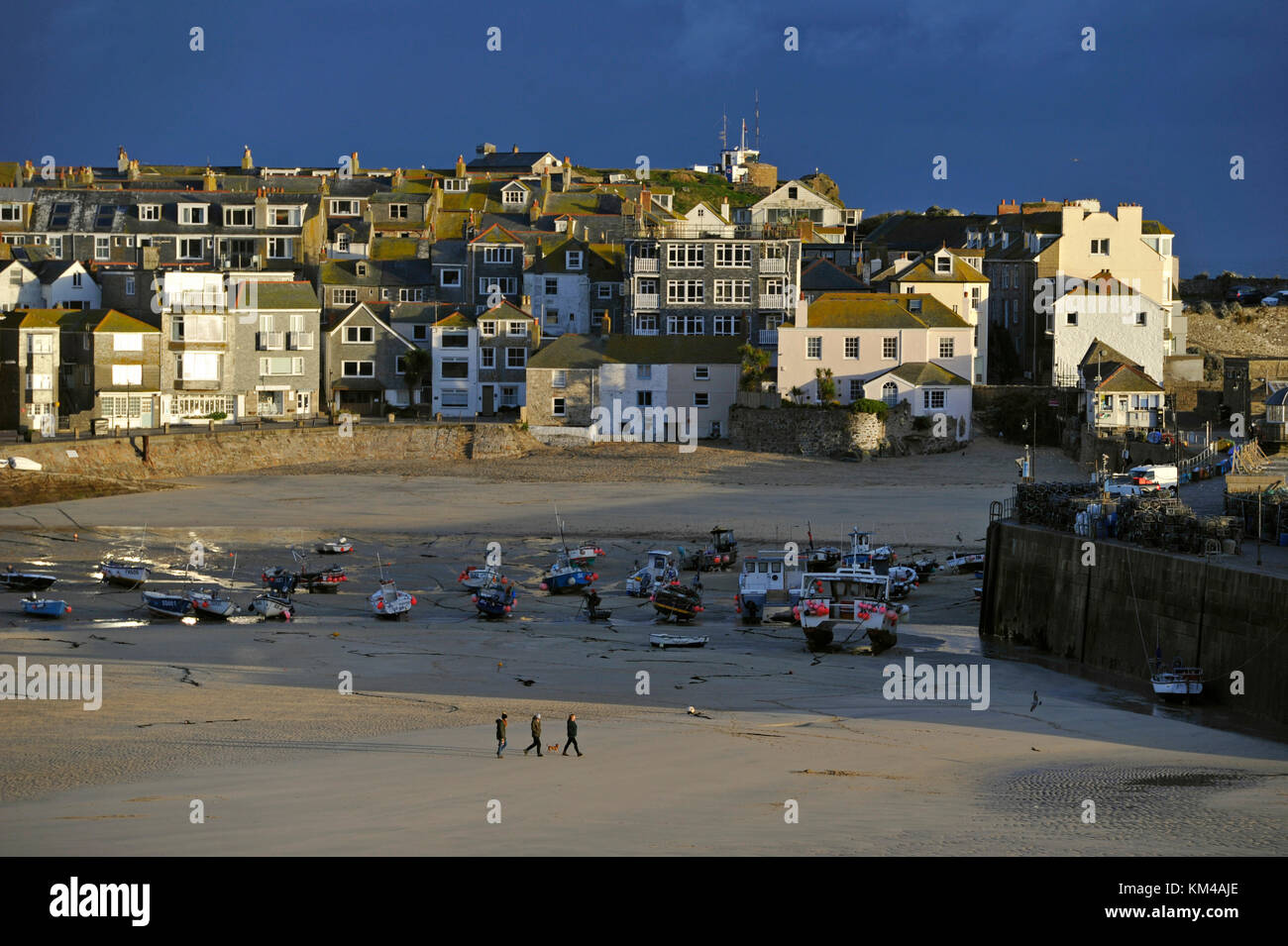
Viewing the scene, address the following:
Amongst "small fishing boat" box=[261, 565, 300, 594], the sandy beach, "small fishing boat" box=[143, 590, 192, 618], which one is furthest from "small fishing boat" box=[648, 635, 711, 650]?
"small fishing boat" box=[143, 590, 192, 618]

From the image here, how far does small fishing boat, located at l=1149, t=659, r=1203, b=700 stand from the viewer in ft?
92.4

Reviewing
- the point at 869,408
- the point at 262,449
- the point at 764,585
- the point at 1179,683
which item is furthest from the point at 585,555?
the point at 262,449

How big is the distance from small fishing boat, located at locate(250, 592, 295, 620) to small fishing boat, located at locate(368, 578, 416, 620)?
187 centimetres

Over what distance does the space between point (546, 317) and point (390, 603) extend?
42.8m

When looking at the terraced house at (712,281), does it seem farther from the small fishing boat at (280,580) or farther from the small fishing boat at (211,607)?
the small fishing boat at (211,607)

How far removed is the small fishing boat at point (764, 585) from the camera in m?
36.9

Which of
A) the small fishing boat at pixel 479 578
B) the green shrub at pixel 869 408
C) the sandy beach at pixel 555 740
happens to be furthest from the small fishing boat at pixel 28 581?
the green shrub at pixel 869 408

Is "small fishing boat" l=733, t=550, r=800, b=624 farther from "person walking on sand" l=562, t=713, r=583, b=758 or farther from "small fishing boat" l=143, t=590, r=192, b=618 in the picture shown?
"person walking on sand" l=562, t=713, r=583, b=758

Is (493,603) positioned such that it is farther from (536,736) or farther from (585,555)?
(536,736)

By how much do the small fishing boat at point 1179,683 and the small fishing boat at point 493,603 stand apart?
1448 cm

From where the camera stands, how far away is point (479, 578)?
131 ft

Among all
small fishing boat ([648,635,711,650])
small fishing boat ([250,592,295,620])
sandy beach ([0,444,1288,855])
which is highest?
small fishing boat ([250,592,295,620])
